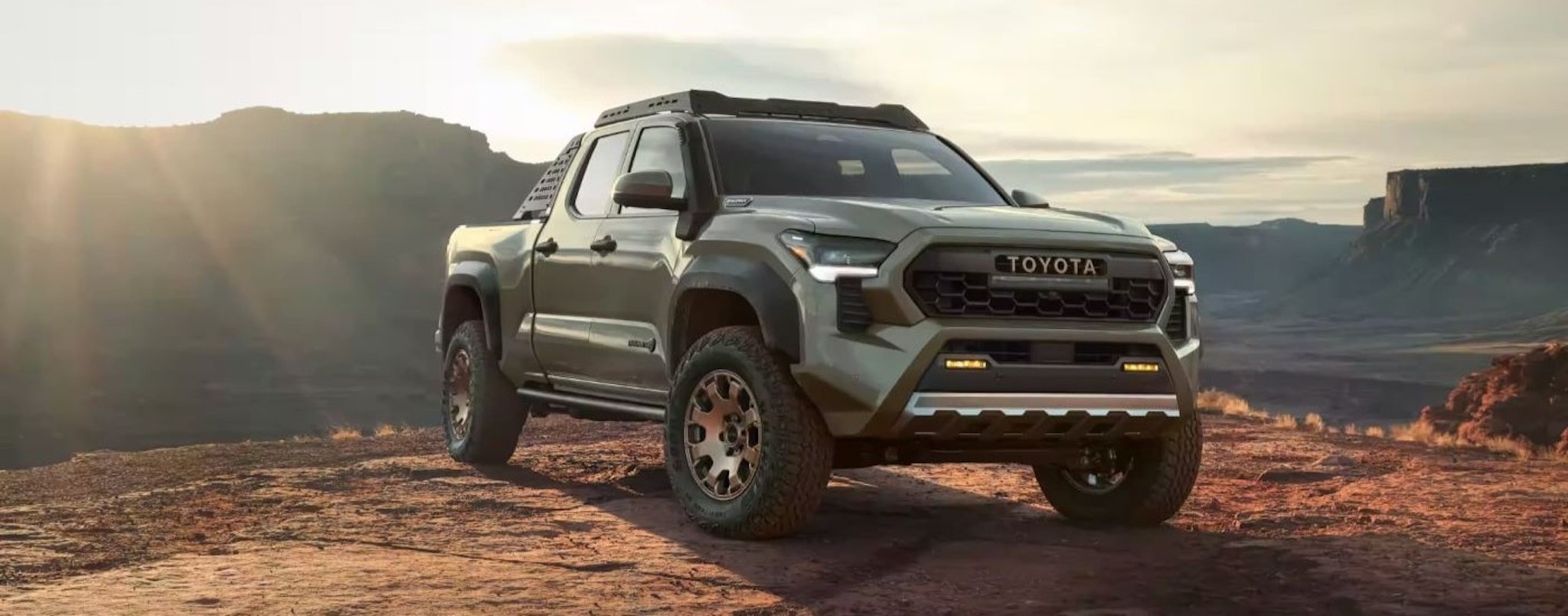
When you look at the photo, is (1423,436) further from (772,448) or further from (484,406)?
A: (772,448)

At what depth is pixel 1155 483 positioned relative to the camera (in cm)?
771

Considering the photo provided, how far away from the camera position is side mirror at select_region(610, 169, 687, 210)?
24.7ft

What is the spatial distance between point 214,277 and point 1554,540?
354ft

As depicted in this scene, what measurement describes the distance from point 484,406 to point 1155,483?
4323mm

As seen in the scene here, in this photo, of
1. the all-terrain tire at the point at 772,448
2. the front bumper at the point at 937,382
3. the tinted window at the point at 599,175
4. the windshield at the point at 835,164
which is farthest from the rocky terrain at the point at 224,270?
the front bumper at the point at 937,382

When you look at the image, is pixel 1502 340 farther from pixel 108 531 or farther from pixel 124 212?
pixel 108 531

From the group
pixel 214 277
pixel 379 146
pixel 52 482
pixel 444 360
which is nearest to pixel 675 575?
pixel 444 360

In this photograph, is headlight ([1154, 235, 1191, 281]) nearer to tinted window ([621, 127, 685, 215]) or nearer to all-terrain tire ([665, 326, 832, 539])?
all-terrain tire ([665, 326, 832, 539])

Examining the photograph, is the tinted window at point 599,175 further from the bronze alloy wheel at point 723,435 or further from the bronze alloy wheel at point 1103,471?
the bronze alloy wheel at point 1103,471

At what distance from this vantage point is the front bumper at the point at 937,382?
6.52 meters

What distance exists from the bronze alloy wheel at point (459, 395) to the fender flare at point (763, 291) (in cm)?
346

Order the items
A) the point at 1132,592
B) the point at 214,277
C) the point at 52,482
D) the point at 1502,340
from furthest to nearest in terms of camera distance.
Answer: the point at 1502,340, the point at 214,277, the point at 52,482, the point at 1132,592

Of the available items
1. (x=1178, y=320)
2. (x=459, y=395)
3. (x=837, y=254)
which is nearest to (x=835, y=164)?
(x=837, y=254)

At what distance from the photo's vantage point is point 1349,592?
617 cm
